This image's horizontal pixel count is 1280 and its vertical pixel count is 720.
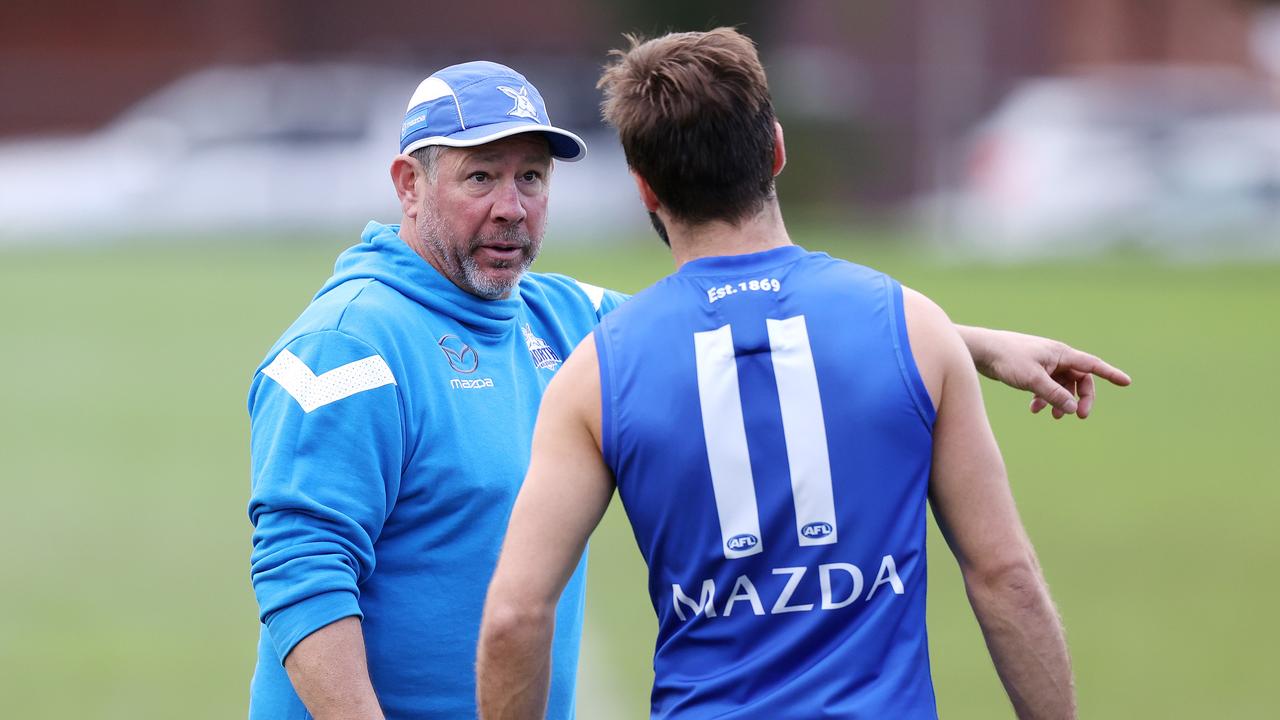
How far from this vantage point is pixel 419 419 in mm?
3402

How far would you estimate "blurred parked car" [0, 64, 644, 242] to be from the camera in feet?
92.9

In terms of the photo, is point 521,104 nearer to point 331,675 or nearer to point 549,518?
point 549,518

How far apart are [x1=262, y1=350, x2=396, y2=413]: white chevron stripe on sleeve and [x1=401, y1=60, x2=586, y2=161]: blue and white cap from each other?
0.55 metres

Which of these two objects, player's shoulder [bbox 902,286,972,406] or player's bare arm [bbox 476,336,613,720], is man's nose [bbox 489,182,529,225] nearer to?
player's bare arm [bbox 476,336,613,720]

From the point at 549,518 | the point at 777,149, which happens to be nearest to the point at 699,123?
the point at 777,149

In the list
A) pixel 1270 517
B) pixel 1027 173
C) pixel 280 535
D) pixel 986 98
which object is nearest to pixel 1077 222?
pixel 1027 173

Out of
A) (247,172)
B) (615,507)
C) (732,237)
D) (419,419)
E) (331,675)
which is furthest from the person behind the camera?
(247,172)

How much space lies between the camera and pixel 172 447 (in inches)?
500

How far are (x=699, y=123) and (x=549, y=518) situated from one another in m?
0.72

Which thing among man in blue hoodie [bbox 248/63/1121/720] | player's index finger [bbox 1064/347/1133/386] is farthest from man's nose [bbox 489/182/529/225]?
player's index finger [bbox 1064/347/1133/386]

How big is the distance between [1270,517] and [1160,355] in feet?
18.9

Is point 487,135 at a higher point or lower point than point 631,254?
higher

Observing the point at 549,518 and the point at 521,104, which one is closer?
the point at 549,518

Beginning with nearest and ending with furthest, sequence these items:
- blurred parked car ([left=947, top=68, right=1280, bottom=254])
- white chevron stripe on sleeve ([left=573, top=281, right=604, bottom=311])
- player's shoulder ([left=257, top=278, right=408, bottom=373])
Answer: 1. player's shoulder ([left=257, top=278, right=408, bottom=373])
2. white chevron stripe on sleeve ([left=573, top=281, right=604, bottom=311])
3. blurred parked car ([left=947, top=68, right=1280, bottom=254])
